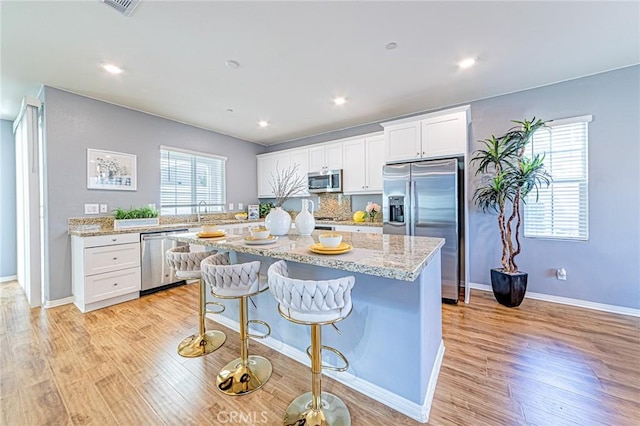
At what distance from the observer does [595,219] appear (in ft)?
9.43

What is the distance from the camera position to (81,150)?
3266 mm

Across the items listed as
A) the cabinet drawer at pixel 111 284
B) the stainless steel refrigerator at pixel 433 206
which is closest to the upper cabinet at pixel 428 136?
the stainless steel refrigerator at pixel 433 206

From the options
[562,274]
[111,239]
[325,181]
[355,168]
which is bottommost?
[562,274]

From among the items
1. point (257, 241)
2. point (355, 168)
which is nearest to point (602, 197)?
point (355, 168)

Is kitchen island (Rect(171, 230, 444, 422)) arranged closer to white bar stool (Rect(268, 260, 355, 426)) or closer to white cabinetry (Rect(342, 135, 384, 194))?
white bar stool (Rect(268, 260, 355, 426))

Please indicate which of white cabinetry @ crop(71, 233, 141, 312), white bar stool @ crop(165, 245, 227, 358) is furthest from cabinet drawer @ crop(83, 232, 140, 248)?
white bar stool @ crop(165, 245, 227, 358)

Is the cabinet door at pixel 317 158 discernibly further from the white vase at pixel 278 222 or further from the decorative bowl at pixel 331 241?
the decorative bowl at pixel 331 241

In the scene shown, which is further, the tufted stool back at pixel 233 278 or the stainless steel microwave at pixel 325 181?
the stainless steel microwave at pixel 325 181

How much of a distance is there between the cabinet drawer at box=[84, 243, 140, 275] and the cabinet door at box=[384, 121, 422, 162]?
3.71 m

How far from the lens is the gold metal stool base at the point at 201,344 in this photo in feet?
6.87

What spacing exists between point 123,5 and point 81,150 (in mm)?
2358

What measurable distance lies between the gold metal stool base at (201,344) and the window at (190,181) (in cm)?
266

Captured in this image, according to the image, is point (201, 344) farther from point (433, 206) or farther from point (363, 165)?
point (363, 165)

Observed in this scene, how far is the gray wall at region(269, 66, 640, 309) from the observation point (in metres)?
2.71
